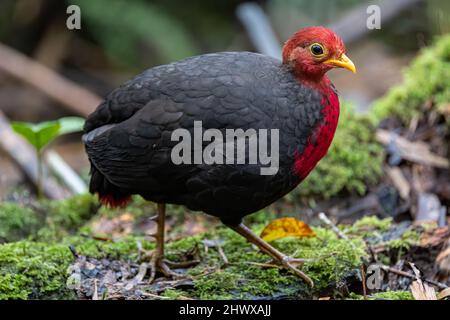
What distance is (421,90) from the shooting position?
19.7ft

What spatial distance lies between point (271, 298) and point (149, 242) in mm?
1101

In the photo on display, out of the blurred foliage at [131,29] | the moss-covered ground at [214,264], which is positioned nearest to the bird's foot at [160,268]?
the moss-covered ground at [214,264]

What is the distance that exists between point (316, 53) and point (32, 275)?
189cm

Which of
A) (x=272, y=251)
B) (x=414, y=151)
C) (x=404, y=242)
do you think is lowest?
(x=272, y=251)

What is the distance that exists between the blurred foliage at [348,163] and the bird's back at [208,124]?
5.22 feet

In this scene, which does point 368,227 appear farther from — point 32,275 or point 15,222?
point 15,222

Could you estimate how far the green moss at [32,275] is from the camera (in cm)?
335

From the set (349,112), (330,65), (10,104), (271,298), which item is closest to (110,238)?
(271,298)

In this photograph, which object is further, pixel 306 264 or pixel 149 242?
pixel 149 242

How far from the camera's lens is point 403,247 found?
421 centimetres

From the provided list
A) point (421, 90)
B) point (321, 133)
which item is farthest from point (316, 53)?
point (421, 90)

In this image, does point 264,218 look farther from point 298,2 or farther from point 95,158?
point 298,2

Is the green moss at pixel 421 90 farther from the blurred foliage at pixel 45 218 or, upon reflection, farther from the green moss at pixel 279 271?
the blurred foliage at pixel 45 218

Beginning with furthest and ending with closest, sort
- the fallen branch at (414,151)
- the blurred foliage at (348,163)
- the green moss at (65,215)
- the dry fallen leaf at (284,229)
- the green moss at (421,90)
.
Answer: the green moss at (421,90) < the fallen branch at (414,151) < the blurred foliage at (348,163) < the green moss at (65,215) < the dry fallen leaf at (284,229)
